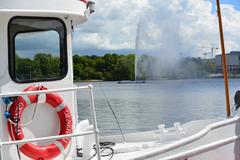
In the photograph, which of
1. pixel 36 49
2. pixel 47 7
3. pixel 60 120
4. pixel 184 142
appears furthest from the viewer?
pixel 36 49

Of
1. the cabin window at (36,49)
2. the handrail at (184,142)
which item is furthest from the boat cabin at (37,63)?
the handrail at (184,142)

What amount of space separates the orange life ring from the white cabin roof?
85 cm

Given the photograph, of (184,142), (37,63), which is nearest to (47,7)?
(37,63)

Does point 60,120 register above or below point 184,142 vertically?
above

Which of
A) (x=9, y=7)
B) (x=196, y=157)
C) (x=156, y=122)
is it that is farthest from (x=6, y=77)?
(x=156, y=122)

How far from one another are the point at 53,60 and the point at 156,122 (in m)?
12.0

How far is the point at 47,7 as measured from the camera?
15.8ft

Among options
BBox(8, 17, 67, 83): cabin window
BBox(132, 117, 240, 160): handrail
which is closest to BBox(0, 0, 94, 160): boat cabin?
BBox(8, 17, 67, 83): cabin window

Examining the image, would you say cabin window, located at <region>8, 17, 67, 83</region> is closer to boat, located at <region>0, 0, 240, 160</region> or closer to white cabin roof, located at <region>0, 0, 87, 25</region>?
boat, located at <region>0, 0, 240, 160</region>

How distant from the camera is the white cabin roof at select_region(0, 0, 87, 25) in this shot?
458 centimetres

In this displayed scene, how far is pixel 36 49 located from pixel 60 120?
34.9 inches

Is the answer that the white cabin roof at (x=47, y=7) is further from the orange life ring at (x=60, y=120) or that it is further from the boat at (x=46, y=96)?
the orange life ring at (x=60, y=120)

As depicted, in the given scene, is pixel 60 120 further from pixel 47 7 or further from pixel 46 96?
pixel 47 7

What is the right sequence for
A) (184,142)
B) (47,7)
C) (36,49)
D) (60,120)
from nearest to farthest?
1. (184,142)
2. (47,7)
3. (60,120)
4. (36,49)
